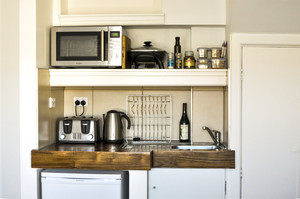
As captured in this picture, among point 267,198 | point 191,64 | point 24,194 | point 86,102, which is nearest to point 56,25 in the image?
point 86,102

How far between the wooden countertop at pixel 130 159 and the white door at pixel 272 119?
294 mm

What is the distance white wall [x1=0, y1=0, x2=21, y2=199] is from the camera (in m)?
2.98

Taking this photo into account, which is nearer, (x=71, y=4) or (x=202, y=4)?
(x=202, y=4)

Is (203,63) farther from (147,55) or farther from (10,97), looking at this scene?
(10,97)

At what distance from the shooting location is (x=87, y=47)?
3104 millimetres

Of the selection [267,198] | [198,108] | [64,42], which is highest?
[64,42]

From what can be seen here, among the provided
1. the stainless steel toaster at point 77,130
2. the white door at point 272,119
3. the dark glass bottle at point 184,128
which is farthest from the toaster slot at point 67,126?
the white door at point 272,119

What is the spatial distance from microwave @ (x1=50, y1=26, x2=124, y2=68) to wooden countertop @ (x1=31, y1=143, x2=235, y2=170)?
740 millimetres

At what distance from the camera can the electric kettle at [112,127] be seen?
10.6 ft

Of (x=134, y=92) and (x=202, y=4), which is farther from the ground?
(x=202, y=4)

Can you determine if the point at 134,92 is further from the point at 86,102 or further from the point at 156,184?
the point at 156,184

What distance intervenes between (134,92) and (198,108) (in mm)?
609

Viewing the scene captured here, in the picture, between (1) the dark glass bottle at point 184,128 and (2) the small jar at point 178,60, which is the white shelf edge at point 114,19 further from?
(1) the dark glass bottle at point 184,128

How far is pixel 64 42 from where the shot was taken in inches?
123
